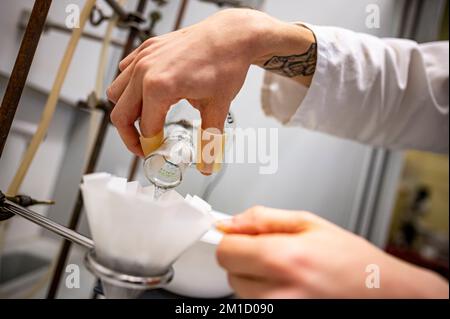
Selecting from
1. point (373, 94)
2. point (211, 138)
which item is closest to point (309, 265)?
point (211, 138)

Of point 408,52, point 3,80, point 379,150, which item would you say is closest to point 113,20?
point 3,80

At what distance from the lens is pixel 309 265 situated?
0.62ft

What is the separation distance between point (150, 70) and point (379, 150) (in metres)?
0.98

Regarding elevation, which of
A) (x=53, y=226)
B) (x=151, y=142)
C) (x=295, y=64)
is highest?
(x=295, y=64)

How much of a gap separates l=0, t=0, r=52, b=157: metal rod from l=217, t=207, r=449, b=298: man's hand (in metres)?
0.33

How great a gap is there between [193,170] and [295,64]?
0.83 feet

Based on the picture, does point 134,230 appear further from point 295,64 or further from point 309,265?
point 295,64

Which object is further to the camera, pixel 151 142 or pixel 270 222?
pixel 151 142

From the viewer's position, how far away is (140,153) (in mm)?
377

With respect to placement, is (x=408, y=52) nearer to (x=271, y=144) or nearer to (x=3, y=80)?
(x=271, y=144)

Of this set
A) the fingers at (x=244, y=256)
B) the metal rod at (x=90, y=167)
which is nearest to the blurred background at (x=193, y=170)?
the metal rod at (x=90, y=167)

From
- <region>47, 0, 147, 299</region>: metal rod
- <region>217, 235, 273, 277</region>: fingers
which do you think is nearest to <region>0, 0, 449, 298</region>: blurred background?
<region>47, 0, 147, 299</region>: metal rod

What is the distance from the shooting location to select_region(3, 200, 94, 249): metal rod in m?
0.29

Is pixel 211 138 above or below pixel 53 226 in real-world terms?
above
